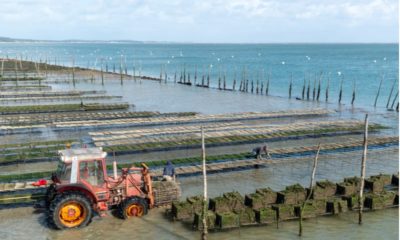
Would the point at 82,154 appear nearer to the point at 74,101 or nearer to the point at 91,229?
the point at 91,229

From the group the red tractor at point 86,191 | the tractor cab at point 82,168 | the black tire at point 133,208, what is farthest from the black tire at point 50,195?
the black tire at point 133,208

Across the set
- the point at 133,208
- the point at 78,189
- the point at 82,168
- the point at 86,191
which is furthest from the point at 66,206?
the point at 133,208

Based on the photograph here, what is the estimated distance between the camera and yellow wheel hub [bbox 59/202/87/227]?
45.9 feet

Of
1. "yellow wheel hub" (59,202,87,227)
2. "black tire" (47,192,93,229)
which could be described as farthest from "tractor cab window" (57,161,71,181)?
"yellow wheel hub" (59,202,87,227)

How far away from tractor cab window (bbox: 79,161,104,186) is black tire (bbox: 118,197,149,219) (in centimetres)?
129

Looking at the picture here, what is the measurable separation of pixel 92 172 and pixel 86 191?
617mm

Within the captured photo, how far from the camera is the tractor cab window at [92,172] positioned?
14.0 m

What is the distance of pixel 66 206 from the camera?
45.6 feet

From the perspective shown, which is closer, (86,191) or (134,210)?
(86,191)

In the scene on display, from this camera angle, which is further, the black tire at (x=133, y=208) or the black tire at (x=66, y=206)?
the black tire at (x=133, y=208)

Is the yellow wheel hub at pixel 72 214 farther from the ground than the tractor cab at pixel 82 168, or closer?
closer

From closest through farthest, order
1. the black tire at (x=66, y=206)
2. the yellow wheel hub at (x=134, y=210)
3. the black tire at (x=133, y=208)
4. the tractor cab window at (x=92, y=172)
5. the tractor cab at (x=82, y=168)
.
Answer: the black tire at (x=66, y=206), the tractor cab at (x=82, y=168), the tractor cab window at (x=92, y=172), the black tire at (x=133, y=208), the yellow wheel hub at (x=134, y=210)

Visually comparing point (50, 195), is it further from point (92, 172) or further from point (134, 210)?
point (134, 210)

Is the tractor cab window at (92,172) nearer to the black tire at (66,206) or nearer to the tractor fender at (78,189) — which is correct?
the tractor fender at (78,189)
